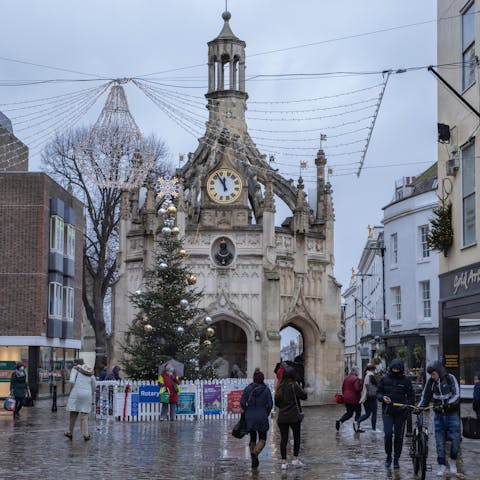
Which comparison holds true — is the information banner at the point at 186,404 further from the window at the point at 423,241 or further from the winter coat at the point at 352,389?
the window at the point at 423,241

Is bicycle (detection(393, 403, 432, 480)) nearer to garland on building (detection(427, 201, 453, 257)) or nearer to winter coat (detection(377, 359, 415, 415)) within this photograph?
winter coat (detection(377, 359, 415, 415))

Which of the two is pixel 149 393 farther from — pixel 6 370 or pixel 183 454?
pixel 6 370

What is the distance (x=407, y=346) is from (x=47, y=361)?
16.0 m

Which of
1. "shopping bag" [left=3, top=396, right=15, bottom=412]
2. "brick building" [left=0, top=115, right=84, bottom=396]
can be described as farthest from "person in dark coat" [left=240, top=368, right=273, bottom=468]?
"brick building" [left=0, top=115, right=84, bottom=396]

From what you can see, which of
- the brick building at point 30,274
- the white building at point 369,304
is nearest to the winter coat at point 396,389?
the brick building at point 30,274

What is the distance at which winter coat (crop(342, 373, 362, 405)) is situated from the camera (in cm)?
2281

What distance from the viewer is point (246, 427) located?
15555 millimetres

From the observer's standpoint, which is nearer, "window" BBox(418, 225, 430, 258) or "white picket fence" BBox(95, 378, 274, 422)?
"white picket fence" BBox(95, 378, 274, 422)

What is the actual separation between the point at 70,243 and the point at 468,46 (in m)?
28.3

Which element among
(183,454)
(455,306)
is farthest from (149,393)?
(455,306)

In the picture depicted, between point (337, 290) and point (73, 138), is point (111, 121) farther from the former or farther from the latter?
point (73, 138)

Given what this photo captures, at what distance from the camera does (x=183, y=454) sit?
17.4 metres

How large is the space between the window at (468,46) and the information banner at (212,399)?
12745 millimetres

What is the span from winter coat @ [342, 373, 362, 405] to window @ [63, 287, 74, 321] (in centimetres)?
2387
